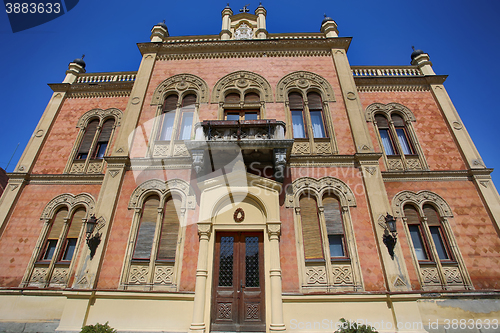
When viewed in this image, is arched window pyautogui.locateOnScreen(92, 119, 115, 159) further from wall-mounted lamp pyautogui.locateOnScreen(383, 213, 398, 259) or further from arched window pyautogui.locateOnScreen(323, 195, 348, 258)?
wall-mounted lamp pyautogui.locateOnScreen(383, 213, 398, 259)

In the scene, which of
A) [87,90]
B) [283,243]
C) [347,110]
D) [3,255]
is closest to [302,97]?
[347,110]

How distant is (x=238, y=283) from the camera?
28.1 ft

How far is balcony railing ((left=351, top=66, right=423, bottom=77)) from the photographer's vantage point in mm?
14625

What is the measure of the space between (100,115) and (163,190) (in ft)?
22.6

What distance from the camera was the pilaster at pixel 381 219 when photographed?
8.25 meters

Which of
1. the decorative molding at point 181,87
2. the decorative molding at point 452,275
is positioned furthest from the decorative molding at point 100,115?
the decorative molding at point 452,275

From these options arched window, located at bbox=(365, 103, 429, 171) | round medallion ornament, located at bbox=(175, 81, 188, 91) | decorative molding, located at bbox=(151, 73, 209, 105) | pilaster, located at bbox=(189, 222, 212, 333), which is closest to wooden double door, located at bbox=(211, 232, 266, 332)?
pilaster, located at bbox=(189, 222, 212, 333)

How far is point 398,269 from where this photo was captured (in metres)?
8.41

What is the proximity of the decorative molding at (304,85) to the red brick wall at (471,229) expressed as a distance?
16.6 feet

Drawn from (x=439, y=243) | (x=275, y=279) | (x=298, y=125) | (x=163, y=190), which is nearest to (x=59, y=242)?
(x=163, y=190)

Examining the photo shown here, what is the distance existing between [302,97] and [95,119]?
11052 millimetres

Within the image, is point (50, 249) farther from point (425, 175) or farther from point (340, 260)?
point (425, 175)

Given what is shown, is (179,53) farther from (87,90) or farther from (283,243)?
(283,243)

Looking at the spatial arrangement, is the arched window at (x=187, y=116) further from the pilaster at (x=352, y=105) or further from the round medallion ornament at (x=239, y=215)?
the pilaster at (x=352, y=105)
